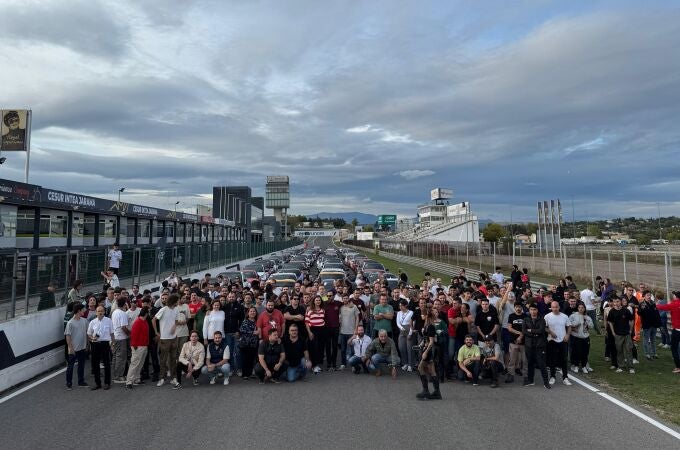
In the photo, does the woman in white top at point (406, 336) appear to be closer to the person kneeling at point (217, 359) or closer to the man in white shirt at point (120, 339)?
the person kneeling at point (217, 359)

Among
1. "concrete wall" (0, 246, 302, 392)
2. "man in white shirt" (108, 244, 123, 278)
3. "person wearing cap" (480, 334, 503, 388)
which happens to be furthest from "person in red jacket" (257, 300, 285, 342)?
"man in white shirt" (108, 244, 123, 278)

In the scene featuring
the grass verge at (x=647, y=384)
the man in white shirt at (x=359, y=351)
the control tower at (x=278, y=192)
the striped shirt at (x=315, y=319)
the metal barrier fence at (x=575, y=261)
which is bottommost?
the grass verge at (x=647, y=384)

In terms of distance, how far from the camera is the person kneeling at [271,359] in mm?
9289

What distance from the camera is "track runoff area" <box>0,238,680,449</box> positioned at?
6.31 metres

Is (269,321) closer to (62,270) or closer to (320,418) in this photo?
(320,418)

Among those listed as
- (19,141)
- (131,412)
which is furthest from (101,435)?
(19,141)

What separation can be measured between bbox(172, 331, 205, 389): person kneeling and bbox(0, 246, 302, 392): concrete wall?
10.2 ft

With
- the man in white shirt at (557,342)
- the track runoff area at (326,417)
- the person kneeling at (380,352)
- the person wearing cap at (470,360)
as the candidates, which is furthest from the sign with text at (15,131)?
the man in white shirt at (557,342)

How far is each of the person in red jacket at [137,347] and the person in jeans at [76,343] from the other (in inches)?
33.3

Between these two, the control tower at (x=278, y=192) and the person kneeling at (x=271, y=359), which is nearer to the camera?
the person kneeling at (x=271, y=359)

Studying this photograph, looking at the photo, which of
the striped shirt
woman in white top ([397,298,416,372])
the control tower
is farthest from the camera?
the control tower

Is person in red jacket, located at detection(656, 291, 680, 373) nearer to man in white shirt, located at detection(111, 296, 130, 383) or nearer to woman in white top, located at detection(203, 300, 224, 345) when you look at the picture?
woman in white top, located at detection(203, 300, 224, 345)

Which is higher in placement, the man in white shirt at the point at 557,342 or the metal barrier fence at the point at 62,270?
the metal barrier fence at the point at 62,270

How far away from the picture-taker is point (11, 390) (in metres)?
8.74
